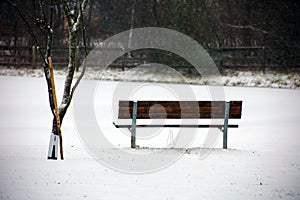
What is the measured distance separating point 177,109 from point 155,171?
89.0 inches

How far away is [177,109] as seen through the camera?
27.9ft

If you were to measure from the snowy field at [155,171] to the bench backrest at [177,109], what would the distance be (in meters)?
0.65

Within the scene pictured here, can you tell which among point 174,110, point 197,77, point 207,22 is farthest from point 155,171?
point 207,22

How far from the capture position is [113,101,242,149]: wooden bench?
8312 millimetres

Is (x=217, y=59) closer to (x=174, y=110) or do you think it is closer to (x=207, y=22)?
(x=207, y=22)

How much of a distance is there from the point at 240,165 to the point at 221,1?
25634 mm

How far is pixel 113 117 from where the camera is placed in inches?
503

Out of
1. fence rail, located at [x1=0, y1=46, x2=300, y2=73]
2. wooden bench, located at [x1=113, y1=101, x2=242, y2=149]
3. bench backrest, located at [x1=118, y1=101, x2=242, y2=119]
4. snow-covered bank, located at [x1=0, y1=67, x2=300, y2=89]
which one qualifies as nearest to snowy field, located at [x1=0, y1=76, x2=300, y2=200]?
wooden bench, located at [x1=113, y1=101, x2=242, y2=149]

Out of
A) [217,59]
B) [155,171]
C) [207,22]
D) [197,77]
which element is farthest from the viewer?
[207,22]

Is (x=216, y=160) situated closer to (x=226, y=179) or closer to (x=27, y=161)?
(x=226, y=179)

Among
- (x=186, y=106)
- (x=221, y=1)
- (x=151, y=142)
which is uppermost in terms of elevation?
(x=221, y=1)

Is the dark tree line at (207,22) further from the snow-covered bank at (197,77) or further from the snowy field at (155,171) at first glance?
the snowy field at (155,171)

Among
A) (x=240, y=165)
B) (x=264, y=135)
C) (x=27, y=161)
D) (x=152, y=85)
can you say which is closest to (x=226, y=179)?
(x=240, y=165)

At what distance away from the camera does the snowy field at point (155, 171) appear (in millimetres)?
5402
